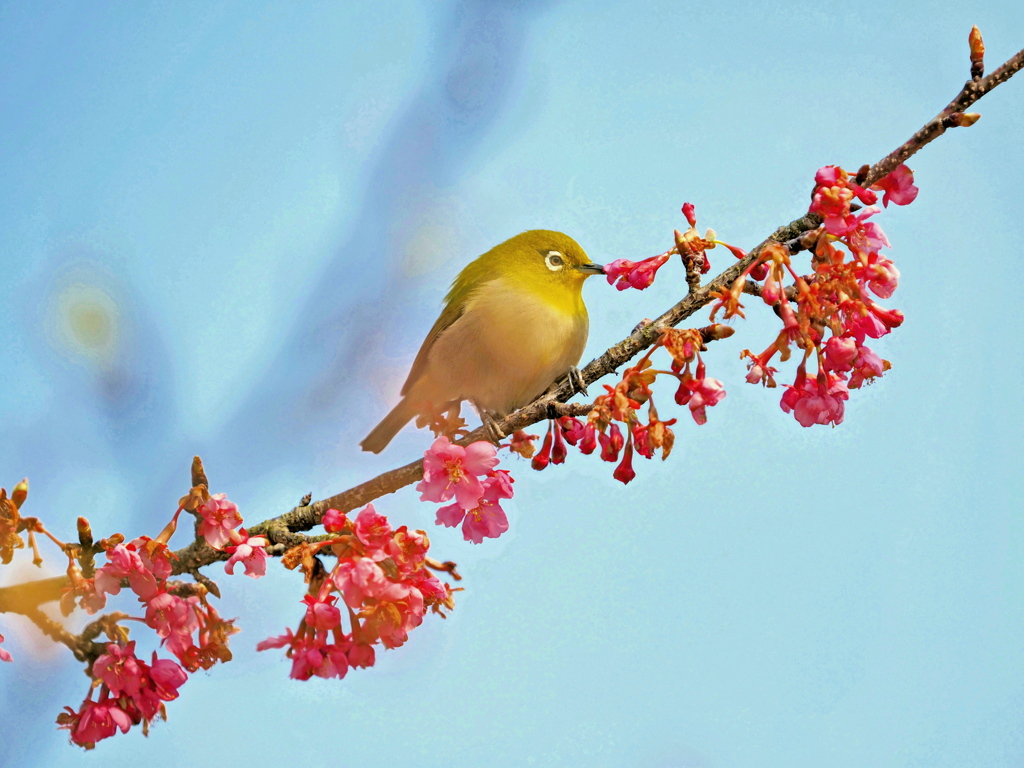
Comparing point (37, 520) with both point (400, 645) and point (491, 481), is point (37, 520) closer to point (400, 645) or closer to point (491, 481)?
point (400, 645)

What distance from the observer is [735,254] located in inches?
129

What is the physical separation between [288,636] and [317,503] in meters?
0.58

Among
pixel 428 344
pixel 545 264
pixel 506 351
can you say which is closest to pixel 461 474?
pixel 506 351

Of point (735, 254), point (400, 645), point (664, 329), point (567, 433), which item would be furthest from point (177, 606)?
point (735, 254)

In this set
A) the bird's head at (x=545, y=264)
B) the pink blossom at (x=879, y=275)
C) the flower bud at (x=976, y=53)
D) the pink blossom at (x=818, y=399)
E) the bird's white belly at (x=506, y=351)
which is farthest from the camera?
the bird's head at (x=545, y=264)

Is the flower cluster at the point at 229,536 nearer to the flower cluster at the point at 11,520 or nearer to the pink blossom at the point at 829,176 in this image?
the flower cluster at the point at 11,520

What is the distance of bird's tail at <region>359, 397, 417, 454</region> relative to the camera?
5746mm

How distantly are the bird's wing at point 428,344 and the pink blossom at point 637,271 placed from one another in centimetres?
260

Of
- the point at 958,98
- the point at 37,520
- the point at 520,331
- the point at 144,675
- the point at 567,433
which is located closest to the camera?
the point at 958,98

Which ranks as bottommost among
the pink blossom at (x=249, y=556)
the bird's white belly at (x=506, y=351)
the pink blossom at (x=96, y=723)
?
the pink blossom at (x=96, y=723)

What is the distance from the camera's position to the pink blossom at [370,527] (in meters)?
3.13

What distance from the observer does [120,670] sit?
3.35 meters

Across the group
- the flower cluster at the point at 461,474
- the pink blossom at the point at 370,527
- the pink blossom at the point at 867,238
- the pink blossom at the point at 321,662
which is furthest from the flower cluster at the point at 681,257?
the pink blossom at the point at 321,662

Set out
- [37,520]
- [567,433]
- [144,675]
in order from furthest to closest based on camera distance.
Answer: [567,433], [144,675], [37,520]
